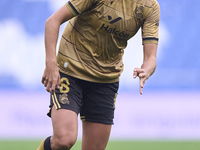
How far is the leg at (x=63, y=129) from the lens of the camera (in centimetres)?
346

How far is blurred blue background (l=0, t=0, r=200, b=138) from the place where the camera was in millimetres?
9828

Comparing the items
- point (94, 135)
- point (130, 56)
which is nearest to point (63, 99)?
point (94, 135)

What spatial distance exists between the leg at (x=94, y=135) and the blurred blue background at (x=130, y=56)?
4.94 m

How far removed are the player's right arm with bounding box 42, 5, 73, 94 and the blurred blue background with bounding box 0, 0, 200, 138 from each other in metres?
5.65

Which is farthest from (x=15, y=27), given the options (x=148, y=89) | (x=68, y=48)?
(x=68, y=48)

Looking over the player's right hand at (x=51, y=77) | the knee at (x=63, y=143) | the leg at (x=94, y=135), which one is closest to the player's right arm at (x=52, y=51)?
the player's right hand at (x=51, y=77)

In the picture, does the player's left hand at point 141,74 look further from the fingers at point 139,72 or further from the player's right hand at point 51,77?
the player's right hand at point 51,77

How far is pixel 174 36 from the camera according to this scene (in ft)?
38.4

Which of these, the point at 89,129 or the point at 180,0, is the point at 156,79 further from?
the point at 89,129

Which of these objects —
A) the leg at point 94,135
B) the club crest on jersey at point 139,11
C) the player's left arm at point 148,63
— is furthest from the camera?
the leg at point 94,135

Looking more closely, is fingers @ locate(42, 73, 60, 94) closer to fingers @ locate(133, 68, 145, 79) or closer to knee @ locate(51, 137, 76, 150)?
knee @ locate(51, 137, 76, 150)

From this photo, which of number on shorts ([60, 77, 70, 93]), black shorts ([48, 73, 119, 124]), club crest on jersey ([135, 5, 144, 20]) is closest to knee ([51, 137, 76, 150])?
black shorts ([48, 73, 119, 124])

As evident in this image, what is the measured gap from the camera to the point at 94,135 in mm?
4109

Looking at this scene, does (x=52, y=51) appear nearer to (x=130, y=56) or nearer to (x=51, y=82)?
(x=51, y=82)
